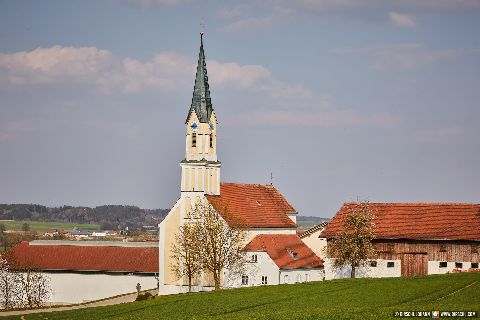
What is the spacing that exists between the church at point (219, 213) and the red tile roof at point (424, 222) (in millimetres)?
4274

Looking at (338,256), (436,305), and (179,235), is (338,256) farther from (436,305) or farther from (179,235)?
(436,305)

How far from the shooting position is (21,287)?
95438mm

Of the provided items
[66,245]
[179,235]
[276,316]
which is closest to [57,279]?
[66,245]

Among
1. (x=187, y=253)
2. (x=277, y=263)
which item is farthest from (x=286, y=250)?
(x=187, y=253)

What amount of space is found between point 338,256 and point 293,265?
166 inches

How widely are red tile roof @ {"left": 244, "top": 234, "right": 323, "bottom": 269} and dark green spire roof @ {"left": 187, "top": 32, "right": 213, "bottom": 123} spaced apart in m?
12.5

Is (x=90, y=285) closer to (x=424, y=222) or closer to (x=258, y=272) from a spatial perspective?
(x=258, y=272)

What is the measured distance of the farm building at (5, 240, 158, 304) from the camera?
309 feet

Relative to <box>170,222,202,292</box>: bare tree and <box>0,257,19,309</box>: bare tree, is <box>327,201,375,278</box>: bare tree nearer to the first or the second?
<box>170,222,202,292</box>: bare tree

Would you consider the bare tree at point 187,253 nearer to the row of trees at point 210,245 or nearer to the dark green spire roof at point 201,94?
the row of trees at point 210,245

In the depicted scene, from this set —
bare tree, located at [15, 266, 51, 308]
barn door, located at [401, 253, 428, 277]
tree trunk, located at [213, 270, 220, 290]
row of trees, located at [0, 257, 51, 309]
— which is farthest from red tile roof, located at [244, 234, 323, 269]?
row of trees, located at [0, 257, 51, 309]

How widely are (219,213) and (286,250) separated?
7416 mm

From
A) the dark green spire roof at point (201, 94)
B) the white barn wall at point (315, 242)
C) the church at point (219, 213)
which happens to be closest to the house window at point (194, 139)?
the church at point (219, 213)

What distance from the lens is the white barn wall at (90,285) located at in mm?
93938
